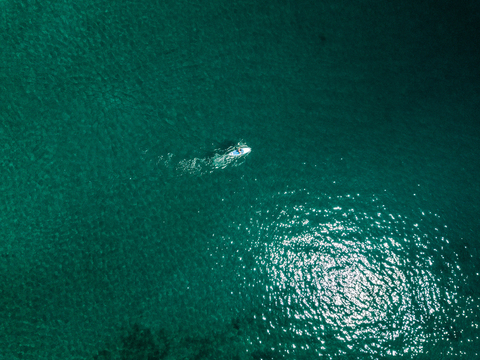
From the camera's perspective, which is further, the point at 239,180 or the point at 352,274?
the point at 239,180

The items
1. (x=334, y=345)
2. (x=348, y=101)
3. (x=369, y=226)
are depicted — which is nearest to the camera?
(x=334, y=345)

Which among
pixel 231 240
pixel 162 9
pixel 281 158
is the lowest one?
pixel 231 240

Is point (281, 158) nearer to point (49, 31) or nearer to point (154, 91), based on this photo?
point (154, 91)

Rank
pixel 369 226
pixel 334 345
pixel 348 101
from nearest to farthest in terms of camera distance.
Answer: pixel 334 345, pixel 369 226, pixel 348 101

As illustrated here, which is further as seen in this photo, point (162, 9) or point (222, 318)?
point (162, 9)

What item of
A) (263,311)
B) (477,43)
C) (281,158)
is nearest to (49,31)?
(281,158)

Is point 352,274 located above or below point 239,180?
below

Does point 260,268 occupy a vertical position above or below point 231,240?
below
